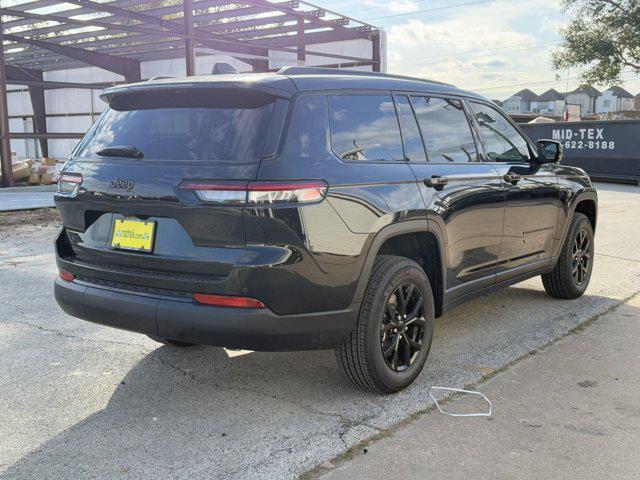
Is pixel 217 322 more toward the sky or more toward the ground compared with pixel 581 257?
more toward the sky

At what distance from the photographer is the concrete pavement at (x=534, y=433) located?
2.85m

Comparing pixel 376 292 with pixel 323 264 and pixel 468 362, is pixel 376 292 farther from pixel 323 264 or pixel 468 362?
pixel 468 362

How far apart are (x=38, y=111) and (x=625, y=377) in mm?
29426

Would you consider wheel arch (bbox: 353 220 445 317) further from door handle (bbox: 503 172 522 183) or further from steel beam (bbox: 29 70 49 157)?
steel beam (bbox: 29 70 49 157)

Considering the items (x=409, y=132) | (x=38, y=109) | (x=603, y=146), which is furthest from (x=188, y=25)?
(x=38, y=109)

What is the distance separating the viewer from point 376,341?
3.46 meters

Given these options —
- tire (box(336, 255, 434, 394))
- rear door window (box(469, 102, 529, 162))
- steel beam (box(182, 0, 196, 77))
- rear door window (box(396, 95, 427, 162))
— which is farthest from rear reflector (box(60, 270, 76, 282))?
steel beam (box(182, 0, 196, 77))

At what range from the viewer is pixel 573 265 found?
577 centimetres

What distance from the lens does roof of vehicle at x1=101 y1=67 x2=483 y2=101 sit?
323 centimetres

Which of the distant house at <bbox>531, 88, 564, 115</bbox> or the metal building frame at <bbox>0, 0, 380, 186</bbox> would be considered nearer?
the metal building frame at <bbox>0, 0, 380, 186</bbox>

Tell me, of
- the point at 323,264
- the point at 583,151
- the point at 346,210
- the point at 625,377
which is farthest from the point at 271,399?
the point at 583,151

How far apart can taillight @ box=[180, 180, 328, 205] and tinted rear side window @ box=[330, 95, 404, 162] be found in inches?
16.2

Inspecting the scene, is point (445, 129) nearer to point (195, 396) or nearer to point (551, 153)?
point (551, 153)

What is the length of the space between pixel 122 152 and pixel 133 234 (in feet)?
1.53
